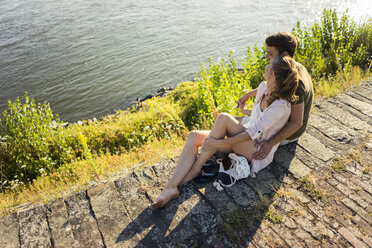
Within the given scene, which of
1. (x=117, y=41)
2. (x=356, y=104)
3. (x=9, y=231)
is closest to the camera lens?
(x=9, y=231)

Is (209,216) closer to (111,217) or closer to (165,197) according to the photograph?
(165,197)

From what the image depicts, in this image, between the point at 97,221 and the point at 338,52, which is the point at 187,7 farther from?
the point at 97,221

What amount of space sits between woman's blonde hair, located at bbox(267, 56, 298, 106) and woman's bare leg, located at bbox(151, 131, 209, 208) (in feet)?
3.51

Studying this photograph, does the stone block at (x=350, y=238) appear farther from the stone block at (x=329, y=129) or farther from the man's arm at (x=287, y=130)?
the stone block at (x=329, y=129)

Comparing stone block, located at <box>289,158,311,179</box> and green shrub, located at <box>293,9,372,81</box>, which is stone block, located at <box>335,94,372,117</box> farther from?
stone block, located at <box>289,158,311,179</box>

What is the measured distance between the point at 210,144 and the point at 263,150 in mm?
628

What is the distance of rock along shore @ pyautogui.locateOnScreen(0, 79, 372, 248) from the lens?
9.14 feet

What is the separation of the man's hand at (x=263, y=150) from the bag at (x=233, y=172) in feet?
0.50

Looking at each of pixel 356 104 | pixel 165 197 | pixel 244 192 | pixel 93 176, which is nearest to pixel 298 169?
pixel 244 192

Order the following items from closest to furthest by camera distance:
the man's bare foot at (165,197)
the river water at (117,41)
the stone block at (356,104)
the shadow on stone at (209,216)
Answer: the shadow on stone at (209,216) < the man's bare foot at (165,197) < the stone block at (356,104) < the river water at (117,41)

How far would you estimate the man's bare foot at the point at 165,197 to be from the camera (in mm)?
3088

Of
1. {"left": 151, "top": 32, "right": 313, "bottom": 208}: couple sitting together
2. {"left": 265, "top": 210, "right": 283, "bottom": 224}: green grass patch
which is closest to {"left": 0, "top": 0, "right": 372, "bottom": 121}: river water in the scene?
{"left": 151, "top": 32, "right": 313, "bottom": 208}: couple sitting together

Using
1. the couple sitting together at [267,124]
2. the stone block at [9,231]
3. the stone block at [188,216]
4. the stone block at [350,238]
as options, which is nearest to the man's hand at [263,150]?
the couple sitting together at [267,124]

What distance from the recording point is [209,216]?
9.79 ft
